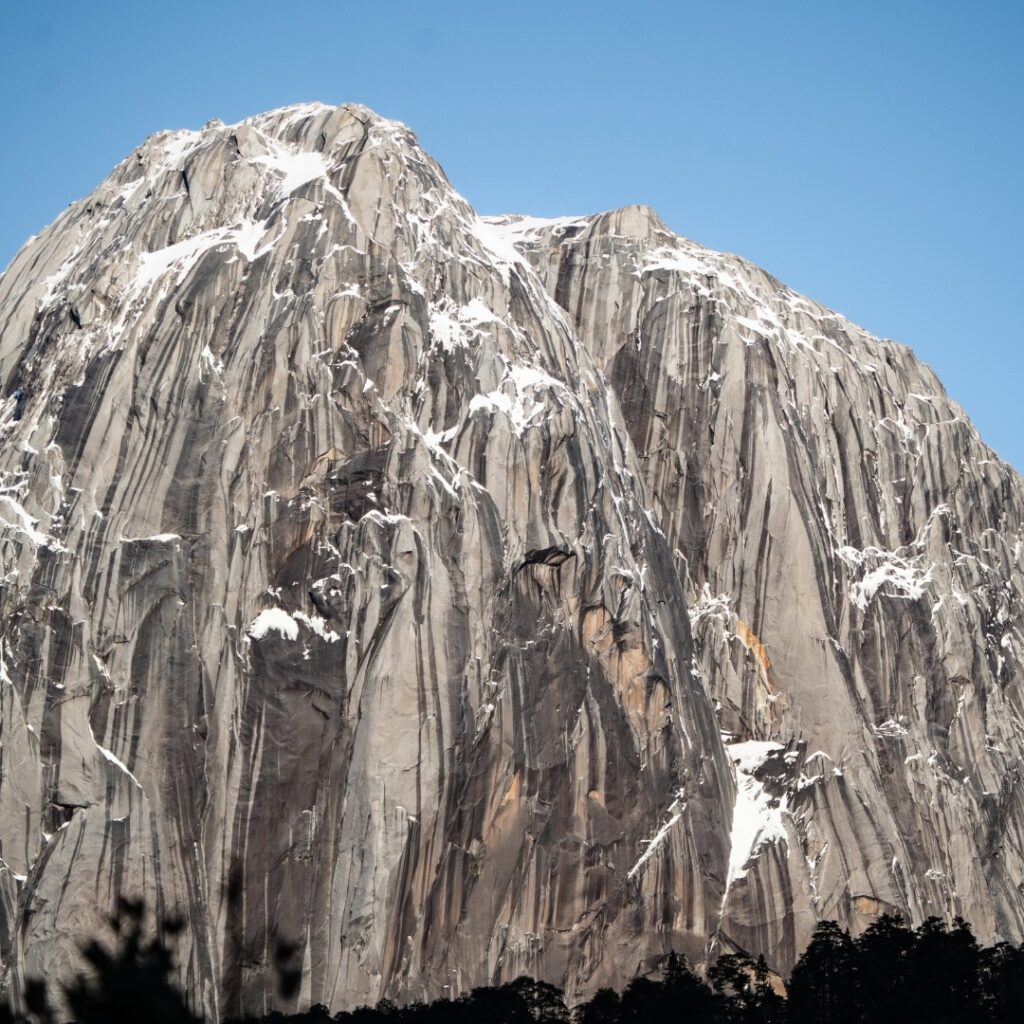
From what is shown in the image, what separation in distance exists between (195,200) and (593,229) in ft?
97.9

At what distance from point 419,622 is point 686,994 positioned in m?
20.8

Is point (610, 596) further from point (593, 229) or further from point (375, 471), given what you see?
point (593, 229)

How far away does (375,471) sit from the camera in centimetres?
9031

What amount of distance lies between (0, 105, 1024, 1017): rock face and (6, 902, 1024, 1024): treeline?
1710 millimetres

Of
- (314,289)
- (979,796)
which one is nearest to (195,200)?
(314,289)

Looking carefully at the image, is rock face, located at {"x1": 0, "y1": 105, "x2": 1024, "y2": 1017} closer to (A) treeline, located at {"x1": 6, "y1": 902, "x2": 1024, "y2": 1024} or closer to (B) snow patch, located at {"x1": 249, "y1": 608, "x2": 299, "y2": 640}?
(B) snow patch, located at {"x1": 249, "y1": 608, "x2": 299, "y2": 640}

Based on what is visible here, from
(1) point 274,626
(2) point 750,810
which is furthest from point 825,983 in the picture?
(1) point 274,626

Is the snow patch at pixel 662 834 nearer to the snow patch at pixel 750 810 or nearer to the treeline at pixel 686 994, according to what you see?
the snow patch at pixel 750 810

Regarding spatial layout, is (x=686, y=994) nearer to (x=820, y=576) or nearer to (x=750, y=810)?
(x=750, y=810)

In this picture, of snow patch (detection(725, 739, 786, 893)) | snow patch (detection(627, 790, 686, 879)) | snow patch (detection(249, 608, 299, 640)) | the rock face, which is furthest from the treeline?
snow patch (detection(249, 608, 299, 640))

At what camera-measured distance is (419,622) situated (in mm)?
86750

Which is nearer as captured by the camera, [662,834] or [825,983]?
[825,983]

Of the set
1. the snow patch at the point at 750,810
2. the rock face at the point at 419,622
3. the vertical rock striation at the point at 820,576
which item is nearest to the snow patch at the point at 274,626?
the rock face at the point at 419,622

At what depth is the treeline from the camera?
75.0 meters
